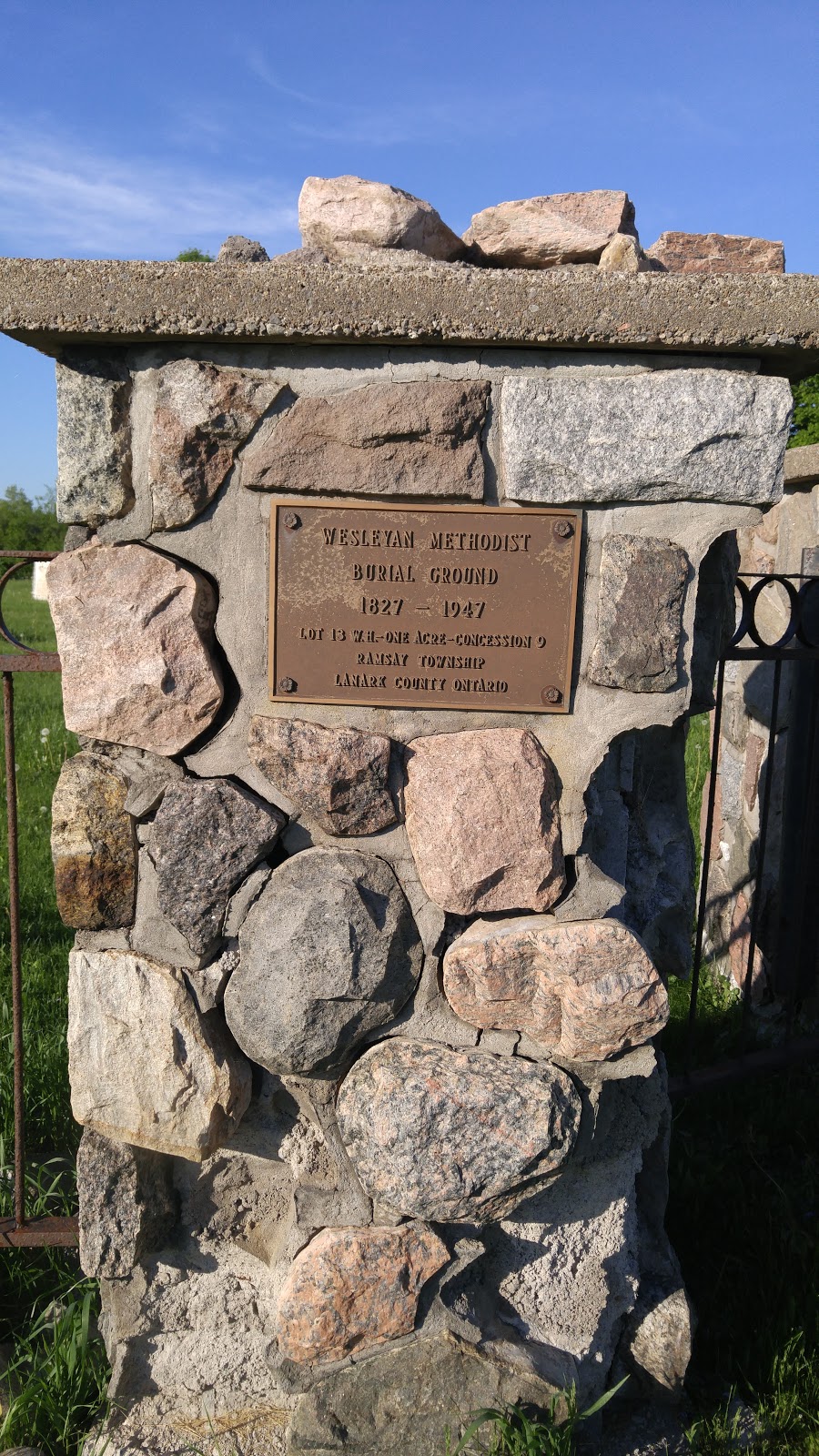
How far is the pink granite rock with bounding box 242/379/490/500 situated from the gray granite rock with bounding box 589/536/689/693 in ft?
0.89

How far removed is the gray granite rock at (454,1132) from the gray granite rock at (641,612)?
2.40 feet

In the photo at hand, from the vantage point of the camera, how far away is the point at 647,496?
5.50 feet

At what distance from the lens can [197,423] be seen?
1.66m

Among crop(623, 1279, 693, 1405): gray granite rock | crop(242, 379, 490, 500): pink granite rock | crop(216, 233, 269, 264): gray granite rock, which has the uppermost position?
crop(216, 233, 269, 264): gray granite rock

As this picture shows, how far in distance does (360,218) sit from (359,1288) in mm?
1985

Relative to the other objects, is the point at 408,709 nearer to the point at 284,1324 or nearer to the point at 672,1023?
the point at 284,1324

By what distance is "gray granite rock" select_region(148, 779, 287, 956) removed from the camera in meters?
1.72

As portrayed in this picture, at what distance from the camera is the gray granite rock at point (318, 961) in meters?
1.70

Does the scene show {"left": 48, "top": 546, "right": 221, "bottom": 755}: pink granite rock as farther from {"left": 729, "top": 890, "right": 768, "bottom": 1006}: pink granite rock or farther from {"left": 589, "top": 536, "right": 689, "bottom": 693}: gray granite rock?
{"left": 729, "top": 890, "right": 768, "bottom": 1006}: pink granite rock

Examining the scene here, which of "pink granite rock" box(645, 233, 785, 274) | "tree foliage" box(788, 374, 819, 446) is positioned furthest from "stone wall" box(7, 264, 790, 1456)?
"tree foliage" box(788, 374, 819, 446)

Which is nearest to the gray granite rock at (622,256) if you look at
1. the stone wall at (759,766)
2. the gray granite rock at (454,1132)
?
the gray granite rock at (454,1132)

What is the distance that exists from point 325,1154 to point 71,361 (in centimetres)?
153

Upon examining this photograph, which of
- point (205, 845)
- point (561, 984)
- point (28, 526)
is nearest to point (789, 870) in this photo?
point (561, 984)

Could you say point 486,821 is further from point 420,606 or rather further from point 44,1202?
point 44,1202
